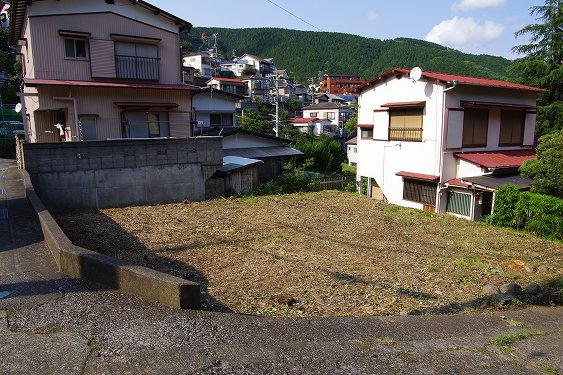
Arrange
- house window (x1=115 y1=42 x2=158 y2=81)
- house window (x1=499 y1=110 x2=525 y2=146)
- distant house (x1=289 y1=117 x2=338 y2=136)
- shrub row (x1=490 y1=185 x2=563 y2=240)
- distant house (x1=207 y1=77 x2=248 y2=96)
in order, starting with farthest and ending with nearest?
1. distant house (x1=207 y1=77 x2=248 y2=96)
2. distant house (x1=289 y1=117 x2=338 y2=136)
3. house window (x1=499 y1=110 x2=525 y2=146)
4. house window (x1=115 y1=42 x2=158 y2=81)
5. shrub row (x1=490 y1=185 x2=563 y2=240)

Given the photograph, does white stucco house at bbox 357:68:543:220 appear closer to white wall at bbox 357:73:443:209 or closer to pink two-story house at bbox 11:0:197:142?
white wall at bbox 357:73:443:209

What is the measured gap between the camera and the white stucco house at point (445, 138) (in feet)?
48.3

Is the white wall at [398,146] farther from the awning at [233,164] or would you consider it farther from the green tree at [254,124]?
the green tree at [254,124]

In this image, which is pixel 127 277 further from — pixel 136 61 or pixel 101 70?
pixel 136 61

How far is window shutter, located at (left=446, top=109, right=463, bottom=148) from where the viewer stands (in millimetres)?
14891

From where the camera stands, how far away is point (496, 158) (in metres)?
15.6

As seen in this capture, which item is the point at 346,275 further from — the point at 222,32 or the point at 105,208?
the point at 222,32

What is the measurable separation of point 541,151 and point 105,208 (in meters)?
13.9

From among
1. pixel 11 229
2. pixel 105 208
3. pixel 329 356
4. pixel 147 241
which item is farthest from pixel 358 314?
pixel 105 208

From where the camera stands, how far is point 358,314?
5172 millimetres

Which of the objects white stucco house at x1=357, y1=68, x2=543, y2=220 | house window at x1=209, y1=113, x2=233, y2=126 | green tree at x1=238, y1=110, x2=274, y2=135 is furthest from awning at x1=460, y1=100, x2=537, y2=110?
green tree at x1=238, y1=110, x2=274, y2=135

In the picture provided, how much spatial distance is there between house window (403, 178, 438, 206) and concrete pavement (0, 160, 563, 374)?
11629 mm

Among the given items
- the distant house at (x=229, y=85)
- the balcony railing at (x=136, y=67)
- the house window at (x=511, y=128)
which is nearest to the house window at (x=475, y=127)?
the house window at (x=511, y=128)

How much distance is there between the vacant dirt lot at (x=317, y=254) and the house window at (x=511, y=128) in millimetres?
6185
